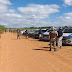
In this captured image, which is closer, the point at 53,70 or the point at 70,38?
the point at 53,70

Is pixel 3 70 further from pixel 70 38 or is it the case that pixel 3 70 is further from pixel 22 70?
pixel 70 38

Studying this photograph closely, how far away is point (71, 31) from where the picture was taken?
1477cm

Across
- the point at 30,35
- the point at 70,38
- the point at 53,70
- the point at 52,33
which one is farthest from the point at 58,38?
the point at 30,35

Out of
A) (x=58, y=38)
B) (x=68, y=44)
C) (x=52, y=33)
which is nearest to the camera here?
(x=52, y=33)

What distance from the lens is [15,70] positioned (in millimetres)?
5824

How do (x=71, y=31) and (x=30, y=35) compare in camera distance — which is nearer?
(x=71, y=31)

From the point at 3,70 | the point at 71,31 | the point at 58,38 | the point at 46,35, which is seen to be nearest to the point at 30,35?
the point at 46,35

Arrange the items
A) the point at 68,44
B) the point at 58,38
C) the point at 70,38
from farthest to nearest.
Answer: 1. the point at 68,44
2. the point at 70,38
3. the point at 58,38

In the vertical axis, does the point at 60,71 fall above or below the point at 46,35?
below

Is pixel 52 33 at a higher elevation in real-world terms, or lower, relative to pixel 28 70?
higher

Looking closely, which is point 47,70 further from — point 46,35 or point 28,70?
point 46,35

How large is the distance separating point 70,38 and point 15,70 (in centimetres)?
835

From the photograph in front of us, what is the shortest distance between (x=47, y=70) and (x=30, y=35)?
23180 millimetres

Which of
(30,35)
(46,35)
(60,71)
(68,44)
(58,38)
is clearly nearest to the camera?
(60,71)
